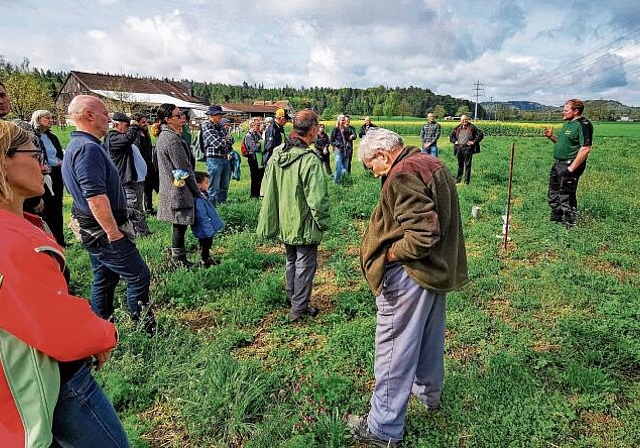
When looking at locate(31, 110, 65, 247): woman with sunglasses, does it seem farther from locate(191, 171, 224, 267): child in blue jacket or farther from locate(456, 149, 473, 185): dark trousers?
locate(456, 149, 473, 185): dark trousers

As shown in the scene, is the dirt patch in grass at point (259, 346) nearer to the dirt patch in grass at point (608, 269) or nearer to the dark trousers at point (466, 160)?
the dirt patch in grass at point (608, 269)

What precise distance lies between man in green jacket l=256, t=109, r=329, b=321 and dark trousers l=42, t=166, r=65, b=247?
3.85 m

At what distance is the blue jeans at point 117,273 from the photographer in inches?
142

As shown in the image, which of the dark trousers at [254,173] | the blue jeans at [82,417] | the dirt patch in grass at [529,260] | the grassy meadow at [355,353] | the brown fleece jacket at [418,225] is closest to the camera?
the blue jeans at [82,417]

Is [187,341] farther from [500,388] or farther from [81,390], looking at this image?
[500,388]

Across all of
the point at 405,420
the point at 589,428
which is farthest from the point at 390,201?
the point at 589,428

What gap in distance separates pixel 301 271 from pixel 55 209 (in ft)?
14.6

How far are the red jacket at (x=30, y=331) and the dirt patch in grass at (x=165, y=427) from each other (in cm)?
160

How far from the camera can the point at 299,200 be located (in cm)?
434

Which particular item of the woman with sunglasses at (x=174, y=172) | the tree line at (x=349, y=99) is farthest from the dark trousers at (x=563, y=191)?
the tree line at (x=349, y=99)

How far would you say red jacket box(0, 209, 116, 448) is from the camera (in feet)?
4.71

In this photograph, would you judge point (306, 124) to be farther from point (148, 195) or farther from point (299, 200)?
point (148, 195)

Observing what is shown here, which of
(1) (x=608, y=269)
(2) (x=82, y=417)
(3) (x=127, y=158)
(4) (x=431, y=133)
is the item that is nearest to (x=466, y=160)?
(4) (x=431, y=133)

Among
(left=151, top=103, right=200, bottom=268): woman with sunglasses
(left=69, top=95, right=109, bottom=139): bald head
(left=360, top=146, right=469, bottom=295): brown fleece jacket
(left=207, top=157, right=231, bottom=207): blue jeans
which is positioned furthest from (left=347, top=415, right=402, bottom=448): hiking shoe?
(left=207, top=157, right=231, bottom=207): blue jeans
